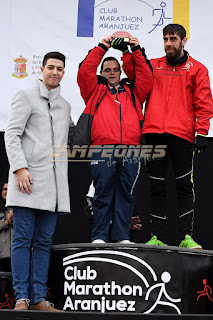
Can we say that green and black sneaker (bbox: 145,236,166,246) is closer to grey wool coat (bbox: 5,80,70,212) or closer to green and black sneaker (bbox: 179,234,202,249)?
green and black sneaker (bbox: 179,234,202,249)

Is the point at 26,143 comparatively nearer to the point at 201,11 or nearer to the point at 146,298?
the point at 146,298

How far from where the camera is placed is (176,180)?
11.5 feet

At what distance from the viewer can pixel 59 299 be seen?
2975 millimetres

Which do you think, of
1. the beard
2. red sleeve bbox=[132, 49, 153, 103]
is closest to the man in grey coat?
red sleeve bbox=[132, 49, 153, 103]

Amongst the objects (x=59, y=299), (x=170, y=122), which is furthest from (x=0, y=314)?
(x=170, y=122)

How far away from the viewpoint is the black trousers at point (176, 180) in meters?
3.47

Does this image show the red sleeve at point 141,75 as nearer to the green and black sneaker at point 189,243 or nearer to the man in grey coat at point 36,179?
the man in grey coat at point 36,179

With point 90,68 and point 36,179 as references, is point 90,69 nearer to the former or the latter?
point 90,68

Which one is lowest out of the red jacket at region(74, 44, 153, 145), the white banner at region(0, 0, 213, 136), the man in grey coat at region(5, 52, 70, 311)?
the man in grey coat at region(5, 52, 70, 311)

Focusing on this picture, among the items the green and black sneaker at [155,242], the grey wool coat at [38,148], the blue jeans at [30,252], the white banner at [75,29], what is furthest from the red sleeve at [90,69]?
the green and black sneaker at [155,242]

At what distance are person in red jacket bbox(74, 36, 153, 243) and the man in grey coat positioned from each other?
26 centimetres

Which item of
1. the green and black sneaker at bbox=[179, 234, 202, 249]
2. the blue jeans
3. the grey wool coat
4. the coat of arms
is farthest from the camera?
the coat of arms

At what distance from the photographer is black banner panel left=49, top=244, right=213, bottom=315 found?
291cm

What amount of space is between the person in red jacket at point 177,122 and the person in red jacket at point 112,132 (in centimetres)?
12
